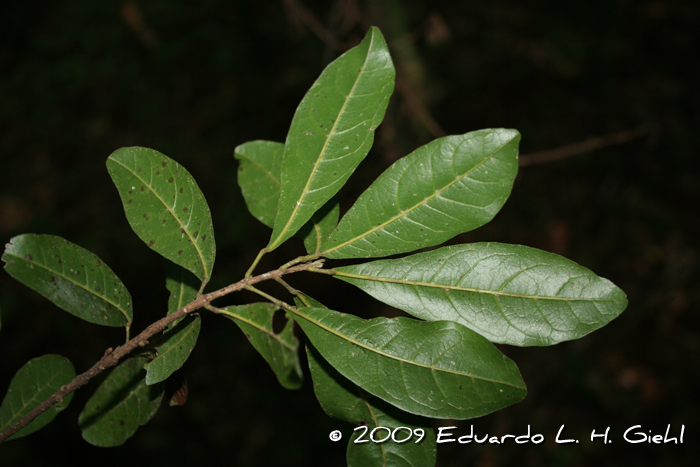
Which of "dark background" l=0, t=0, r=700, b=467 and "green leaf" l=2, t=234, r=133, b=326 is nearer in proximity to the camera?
"green leaf" l=2, t=234, r=133, b=326

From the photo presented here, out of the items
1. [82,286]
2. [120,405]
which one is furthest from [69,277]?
[120,405]

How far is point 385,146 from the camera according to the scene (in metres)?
2.24

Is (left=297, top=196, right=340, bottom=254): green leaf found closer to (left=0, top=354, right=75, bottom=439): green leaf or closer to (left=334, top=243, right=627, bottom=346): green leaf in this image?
(left=334, top=243, right=627, bottom=346): green leaf

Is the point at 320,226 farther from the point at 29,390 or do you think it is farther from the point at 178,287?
the point at 29,390

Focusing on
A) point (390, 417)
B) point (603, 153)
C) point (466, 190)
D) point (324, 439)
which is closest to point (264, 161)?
point (466, 190)

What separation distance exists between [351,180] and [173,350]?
10.2 ft

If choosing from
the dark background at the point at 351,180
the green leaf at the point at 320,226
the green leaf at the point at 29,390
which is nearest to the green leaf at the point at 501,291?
the green leaf at the point at 320,226

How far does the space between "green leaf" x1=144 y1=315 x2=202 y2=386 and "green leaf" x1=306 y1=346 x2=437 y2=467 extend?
222 millimetres

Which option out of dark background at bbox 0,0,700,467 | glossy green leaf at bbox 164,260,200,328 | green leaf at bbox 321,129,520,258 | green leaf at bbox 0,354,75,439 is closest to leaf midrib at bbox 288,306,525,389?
green leaf at bbox 321,129,520,258

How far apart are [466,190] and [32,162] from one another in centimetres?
512

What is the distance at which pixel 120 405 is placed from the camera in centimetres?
100

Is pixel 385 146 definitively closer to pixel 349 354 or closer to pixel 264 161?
pixel 264 161

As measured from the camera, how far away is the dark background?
11.6 feet

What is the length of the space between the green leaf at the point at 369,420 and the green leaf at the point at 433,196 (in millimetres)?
250
